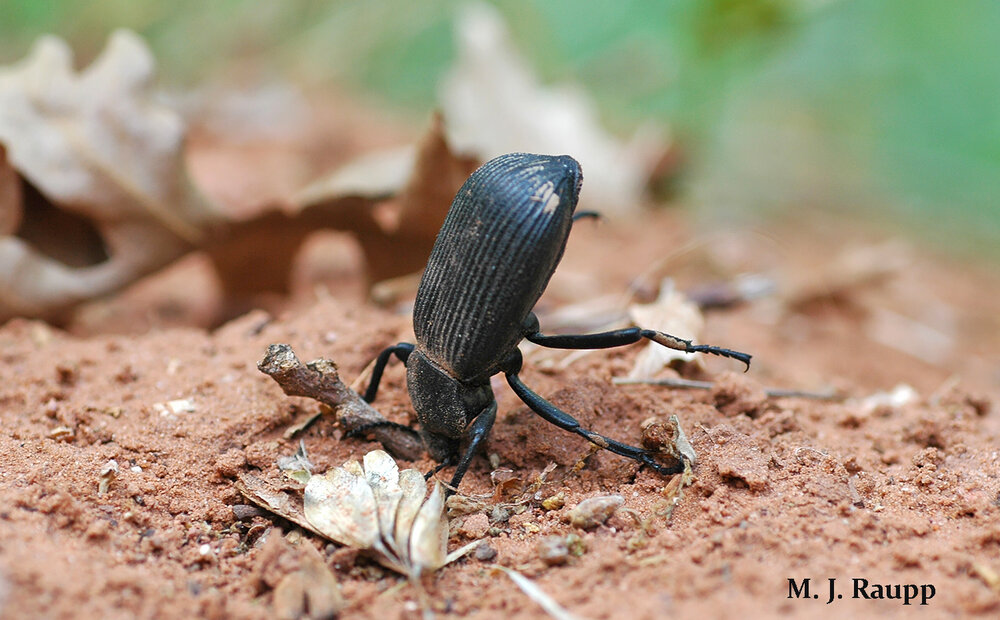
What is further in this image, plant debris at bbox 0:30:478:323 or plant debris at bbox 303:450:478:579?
plant debris at bbox 0:30:478:323

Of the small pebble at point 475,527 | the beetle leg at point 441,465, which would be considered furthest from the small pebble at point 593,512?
the beetle leg at point 441,465

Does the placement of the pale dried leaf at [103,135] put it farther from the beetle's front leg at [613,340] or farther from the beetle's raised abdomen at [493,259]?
the beetle's front leg at [613,340]

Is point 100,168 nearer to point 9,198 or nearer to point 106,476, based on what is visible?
point 9,198

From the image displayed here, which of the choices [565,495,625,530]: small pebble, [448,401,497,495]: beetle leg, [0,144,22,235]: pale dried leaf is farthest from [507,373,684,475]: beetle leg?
[0,144,22,235]: pale dried leaf

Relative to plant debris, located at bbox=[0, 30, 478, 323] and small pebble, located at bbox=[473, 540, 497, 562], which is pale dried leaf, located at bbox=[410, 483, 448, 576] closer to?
small pebble, located at bbox=[473, 540, 497, 562]

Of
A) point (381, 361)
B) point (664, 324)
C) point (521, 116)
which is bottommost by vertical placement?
point (381, 361)

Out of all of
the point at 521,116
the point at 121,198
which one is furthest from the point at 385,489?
the point at 521,116

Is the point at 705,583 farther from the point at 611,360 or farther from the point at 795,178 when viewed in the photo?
the point at 795,178

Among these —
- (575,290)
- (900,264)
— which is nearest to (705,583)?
(575,290)
